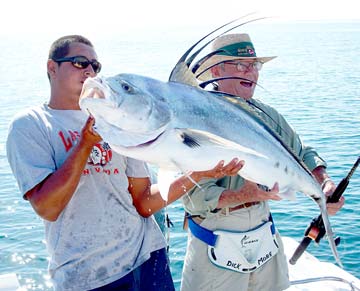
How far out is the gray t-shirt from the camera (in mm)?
2605

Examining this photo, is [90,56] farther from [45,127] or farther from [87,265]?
[87,265]

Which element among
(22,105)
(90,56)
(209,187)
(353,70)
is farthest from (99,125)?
(353,70)

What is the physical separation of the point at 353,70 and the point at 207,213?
24.8 m

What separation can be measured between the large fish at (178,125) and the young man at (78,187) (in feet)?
0.50

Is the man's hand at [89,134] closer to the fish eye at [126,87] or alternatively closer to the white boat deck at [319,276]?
the fish eye at [126,87]

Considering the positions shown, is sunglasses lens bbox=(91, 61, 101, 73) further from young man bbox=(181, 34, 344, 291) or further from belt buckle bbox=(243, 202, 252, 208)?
belt buckle bbox=(243, 202, 252, 208)

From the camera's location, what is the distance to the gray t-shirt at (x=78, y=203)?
8.55 feet

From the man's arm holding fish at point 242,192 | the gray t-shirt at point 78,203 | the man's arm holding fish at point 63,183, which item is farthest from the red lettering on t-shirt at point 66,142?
the man's arm holding fish at point 242,192

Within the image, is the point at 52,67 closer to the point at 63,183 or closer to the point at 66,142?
the point at 66,142

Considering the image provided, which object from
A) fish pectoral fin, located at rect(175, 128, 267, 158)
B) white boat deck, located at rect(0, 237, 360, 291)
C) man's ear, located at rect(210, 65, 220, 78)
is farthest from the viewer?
white boat deck, located at rect(0, 237, 360, 291)

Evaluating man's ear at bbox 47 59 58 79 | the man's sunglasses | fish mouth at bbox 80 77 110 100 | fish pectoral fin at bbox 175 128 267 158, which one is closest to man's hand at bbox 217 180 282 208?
fish pectoral fin at bbox 175 128 267 158

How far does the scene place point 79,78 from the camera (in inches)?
112

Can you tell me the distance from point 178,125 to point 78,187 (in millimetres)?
719

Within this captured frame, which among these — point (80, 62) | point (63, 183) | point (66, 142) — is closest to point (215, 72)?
point (80, 62)
